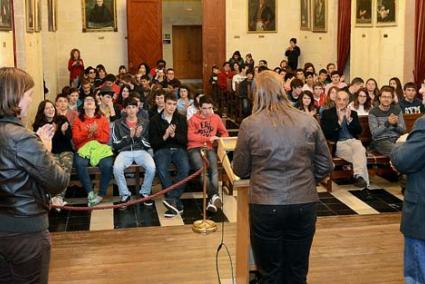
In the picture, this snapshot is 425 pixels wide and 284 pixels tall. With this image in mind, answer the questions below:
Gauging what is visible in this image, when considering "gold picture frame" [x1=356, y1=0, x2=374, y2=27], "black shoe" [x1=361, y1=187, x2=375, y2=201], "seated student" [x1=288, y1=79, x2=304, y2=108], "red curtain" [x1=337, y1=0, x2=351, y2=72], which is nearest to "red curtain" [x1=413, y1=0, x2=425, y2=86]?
"gold picture frame" [x1=356, y1=0, x2=374, y2=27]

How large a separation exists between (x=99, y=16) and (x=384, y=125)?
13962mm

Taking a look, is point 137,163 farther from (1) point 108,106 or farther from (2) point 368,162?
(2) point 368,162

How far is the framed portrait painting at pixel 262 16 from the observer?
22203 millimetres

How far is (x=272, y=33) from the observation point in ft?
73.9

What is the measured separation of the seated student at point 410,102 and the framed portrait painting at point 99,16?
12716 millimetres

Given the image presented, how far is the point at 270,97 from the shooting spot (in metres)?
4.00

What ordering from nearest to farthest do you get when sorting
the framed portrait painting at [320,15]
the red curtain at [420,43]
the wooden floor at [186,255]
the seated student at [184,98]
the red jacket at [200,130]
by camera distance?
the wooden floor at [186,255] < the red jacket at [200,130] < the seated student at [184,98] < the red curtain at [420,43] < the framed portrait painting at [320,15]

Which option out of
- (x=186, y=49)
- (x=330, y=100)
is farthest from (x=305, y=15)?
(x=330, y=100)

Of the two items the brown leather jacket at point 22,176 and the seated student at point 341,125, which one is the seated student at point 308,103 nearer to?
the seated student at point 341,125

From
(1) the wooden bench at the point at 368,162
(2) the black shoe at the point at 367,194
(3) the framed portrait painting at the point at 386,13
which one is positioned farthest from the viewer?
(3) the framed portrait painting at the point at 386,13

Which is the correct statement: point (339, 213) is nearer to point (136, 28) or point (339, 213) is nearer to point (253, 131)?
point (253, 131)

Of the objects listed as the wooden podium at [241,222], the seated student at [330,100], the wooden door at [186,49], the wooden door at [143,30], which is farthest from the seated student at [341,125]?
the wooden door at [186,49]

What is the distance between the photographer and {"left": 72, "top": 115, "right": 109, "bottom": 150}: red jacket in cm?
885

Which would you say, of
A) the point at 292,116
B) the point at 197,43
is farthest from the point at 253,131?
the point at 197,43
